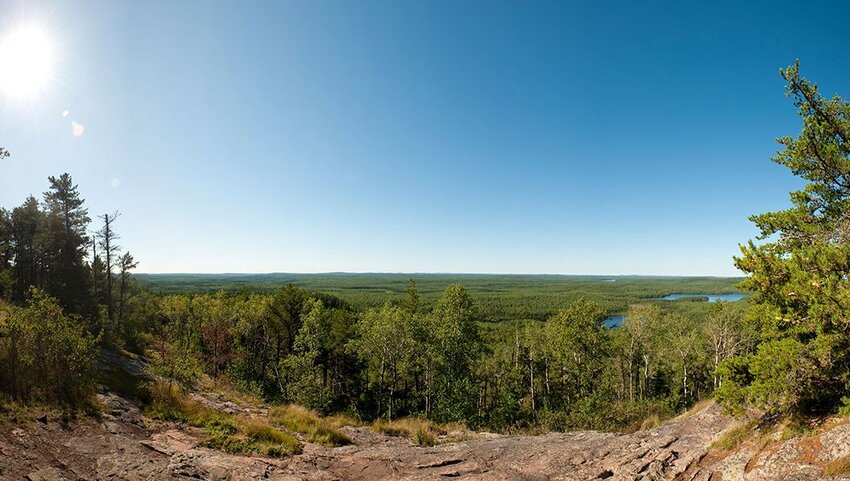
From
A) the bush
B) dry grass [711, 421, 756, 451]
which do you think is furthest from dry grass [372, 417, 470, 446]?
dry grass [711, 421, 756, 451]

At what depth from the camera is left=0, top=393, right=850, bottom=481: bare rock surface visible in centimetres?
776

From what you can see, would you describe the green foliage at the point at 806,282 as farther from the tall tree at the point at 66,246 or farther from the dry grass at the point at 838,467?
the tall tree at the point at 66,246

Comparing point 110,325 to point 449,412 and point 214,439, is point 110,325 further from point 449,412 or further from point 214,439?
point 449,412

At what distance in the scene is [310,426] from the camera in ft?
53.7

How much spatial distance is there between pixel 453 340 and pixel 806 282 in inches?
997

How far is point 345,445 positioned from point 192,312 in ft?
138

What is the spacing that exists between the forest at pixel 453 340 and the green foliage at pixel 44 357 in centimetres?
5

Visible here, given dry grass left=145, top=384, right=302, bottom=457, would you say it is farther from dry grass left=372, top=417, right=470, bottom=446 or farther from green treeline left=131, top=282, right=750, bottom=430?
dry grass left=372, top=417, right=470, bottom=446

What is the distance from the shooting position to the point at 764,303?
9055 mm

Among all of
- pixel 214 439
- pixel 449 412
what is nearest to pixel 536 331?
pixel 449 412

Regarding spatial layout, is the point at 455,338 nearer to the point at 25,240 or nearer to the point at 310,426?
the point at 310,426

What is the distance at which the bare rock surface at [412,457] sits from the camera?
7762 mm

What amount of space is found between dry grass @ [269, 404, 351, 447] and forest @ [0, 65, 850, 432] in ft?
17.4

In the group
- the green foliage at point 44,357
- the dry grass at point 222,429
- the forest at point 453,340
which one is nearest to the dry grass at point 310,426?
the dry grass at point 222,429
